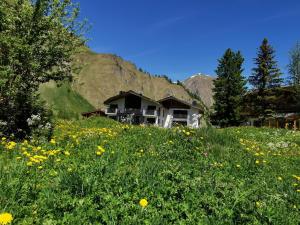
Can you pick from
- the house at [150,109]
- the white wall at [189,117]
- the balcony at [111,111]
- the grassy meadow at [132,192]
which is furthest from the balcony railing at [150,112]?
the grassy meadow at [132,192]

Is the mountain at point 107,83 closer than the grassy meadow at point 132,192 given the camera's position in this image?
No

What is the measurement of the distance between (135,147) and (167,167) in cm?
263

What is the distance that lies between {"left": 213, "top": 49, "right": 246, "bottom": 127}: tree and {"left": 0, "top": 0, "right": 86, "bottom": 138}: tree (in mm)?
46635

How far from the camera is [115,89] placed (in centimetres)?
15775

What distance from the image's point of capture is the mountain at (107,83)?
13925 cm

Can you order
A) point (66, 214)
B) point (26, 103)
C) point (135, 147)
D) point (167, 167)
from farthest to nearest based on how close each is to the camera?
point (26, 103), point (135, 147), point (167, 167), point (66, 214)

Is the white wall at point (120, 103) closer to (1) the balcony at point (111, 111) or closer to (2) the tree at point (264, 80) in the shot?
(1) the balcony at point (111, 111)

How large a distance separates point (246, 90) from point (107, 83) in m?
104

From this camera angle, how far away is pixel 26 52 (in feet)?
35.5

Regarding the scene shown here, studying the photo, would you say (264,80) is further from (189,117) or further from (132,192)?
(132,192)

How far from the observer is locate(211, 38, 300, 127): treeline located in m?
54.0

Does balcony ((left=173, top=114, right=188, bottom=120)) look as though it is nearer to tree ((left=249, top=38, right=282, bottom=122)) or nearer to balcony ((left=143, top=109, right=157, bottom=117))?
balcony ((left=143, top=109, right=157, bottom=117))

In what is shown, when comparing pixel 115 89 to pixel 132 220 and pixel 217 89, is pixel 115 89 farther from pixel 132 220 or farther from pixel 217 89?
pixel 132 220

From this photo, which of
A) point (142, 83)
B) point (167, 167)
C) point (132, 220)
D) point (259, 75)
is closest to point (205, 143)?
point (167, 167)
